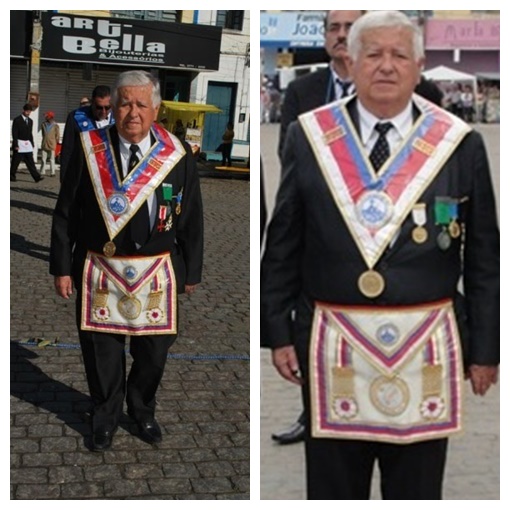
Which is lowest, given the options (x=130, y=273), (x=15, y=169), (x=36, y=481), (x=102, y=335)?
(x=36, y=481)

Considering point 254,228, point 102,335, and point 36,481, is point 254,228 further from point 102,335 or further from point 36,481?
point 36,481

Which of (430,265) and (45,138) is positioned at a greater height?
(45,138)

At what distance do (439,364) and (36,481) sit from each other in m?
1.76

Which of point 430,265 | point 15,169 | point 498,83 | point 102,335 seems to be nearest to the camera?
point 430,265

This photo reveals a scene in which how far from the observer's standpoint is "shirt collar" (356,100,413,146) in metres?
2.59

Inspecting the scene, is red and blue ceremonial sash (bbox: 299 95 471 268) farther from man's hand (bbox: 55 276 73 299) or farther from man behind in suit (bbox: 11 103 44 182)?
man behind in suit (bbox: 11 103 44 182)

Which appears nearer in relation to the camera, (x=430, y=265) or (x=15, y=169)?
(x=430, y=265)

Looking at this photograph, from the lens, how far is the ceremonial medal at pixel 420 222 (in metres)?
2.54

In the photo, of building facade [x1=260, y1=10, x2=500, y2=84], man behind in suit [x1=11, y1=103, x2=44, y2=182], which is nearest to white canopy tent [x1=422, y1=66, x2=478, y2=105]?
building facade [x1=260, y1=10, x2=500, y2=84]

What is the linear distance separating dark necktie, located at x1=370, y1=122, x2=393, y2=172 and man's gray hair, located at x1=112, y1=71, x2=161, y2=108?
4.06 feet

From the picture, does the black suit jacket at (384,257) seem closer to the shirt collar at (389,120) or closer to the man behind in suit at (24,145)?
A: the shirt collar at (389,120)

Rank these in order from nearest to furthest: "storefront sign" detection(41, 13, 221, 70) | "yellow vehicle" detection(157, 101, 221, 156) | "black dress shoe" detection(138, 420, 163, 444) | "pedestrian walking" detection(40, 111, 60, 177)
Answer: "storefront sign" detection(41, 13, 221, 70)
"black dress shoe" detection(138, 420, 163, 444)
"yellow vehicle" detection(157, 101, 221, 156)
"pedestrian walking" detection(40, 111, 60, 177)
